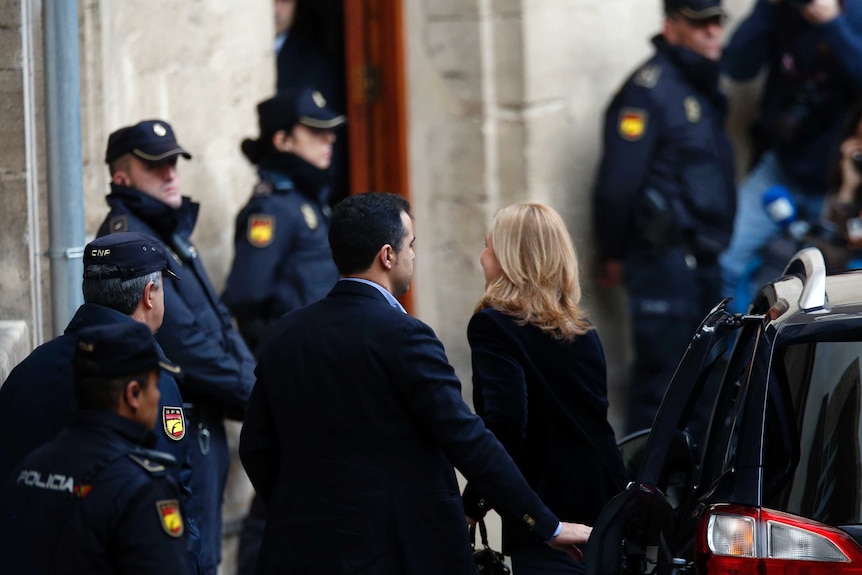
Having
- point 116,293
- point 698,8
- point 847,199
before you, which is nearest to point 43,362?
point 116,293

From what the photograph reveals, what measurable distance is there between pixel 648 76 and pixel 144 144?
3.07m

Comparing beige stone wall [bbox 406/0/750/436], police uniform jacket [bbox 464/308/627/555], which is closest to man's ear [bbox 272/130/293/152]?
beige stone wall [bbox 406/0/750/436]

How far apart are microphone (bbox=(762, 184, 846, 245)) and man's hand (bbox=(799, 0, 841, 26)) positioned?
0.91 m

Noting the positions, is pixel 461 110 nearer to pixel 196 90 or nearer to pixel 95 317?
pixel 196 90

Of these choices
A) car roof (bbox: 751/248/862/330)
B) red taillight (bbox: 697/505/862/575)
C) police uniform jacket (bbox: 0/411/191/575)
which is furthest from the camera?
car roof (bbox: 751/248/862/330)

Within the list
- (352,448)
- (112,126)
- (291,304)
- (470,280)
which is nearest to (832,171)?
(470,280)

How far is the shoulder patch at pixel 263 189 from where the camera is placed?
19.8 ft

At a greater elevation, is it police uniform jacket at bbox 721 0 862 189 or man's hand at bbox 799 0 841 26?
man's hand at bbox 799 0 841 26

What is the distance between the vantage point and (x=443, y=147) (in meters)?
7.71

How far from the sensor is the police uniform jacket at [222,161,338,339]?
5922 mm

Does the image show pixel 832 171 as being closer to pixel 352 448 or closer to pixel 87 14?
pixel 87 14

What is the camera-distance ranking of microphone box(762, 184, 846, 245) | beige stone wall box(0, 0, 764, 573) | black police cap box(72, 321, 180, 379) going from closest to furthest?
black police cap box(72, 321, 180, 379) < beige stone wall box(0, 0, 764, 573) < microphone box(762, 184, 846, 245)

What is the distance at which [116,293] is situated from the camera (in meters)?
3.87

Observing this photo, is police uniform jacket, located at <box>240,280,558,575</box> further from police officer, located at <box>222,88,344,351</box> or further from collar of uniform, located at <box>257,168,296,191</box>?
collar of uniform, located at <box>257,168,296,191</box>
